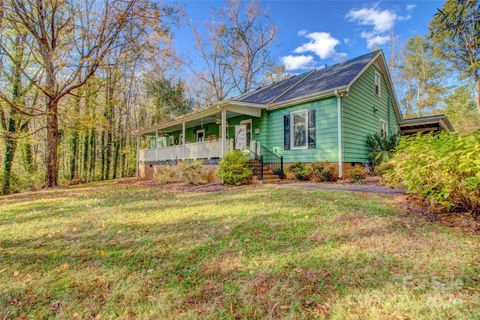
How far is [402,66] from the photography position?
69.6 ft

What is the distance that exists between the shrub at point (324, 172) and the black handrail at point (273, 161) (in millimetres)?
1563

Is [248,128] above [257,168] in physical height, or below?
above

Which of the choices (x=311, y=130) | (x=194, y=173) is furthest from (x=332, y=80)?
(x=194, y=173)

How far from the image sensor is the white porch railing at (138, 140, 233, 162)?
1089 centimetres

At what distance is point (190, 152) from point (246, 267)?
10.4 m

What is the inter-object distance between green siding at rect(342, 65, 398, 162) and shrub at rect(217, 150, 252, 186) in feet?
12.8

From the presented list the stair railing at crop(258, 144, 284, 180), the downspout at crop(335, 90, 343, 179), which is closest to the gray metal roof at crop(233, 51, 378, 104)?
the downspout at crop(335, 90, 343, 179)

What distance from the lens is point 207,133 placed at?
15.6 meters

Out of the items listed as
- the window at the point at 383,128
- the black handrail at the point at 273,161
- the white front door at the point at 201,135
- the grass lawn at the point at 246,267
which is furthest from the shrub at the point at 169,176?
the window at the point at 383,128

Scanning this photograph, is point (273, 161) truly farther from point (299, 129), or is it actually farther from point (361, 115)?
point (361, 115)

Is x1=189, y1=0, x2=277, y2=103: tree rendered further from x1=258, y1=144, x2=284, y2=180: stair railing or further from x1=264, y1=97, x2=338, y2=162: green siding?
x1=264, y1=97, x2=338, y2=162: green siding

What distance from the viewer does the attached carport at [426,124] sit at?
12.6m

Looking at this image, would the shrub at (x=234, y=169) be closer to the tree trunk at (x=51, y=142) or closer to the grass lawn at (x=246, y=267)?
the grass lawn at (x=246, y=267)

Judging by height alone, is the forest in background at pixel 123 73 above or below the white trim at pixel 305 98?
above
